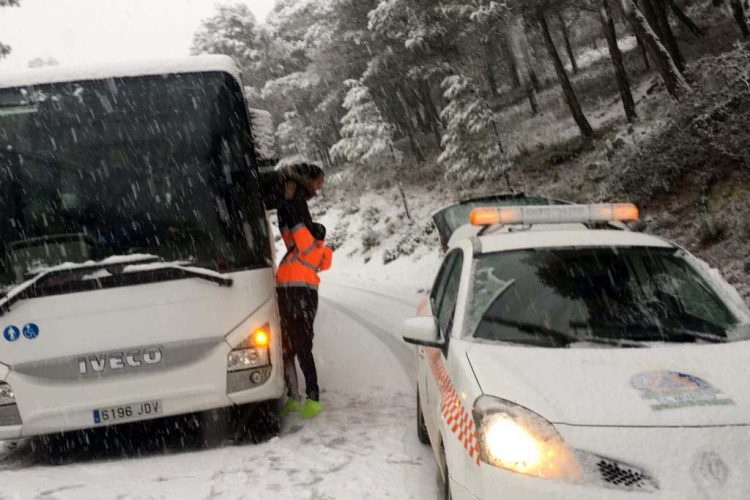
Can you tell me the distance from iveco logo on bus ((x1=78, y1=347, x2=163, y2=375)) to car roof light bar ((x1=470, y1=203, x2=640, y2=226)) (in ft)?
8.65

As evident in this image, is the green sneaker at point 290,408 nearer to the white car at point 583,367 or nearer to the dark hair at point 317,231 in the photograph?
the dark hair at point 317,231

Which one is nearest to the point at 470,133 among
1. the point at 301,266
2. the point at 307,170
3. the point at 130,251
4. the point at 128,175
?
the point at 307,170

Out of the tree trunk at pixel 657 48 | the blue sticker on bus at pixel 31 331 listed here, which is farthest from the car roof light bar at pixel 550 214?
the tree trunk at pixel 657 48

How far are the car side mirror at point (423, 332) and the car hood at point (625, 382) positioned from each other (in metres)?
0.47

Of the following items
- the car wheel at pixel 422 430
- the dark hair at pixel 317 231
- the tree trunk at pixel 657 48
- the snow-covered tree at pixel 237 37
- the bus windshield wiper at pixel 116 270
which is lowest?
the car wheel at pixel 422 430

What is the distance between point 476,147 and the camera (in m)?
23.0

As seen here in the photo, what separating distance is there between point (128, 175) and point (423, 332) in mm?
2852

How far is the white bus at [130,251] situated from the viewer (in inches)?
185

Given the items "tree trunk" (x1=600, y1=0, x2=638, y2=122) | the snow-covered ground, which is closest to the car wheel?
the snow-covered ground

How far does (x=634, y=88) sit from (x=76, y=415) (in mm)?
26487

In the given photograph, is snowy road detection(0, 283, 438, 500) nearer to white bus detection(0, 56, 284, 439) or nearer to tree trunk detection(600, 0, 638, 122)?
white bus detection(0, 56, 284, 439)

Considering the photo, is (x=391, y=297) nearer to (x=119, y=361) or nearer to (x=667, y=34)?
(x=119, y=361)

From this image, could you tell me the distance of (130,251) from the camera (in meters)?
4.91

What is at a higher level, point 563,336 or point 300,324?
point 563,336
